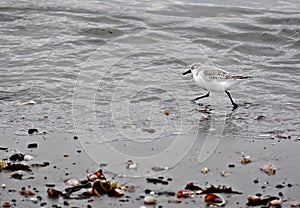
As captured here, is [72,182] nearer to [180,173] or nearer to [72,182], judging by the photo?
[72,182]

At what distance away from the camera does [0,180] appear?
19.5ft

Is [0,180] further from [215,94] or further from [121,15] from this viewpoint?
[121,15]

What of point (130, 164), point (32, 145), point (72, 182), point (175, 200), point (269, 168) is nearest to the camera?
point (175, 200)

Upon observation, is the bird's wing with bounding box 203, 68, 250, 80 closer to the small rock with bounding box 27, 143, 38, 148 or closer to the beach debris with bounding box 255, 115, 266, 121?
the beach debris with bounding box 255, 115, 266, 121

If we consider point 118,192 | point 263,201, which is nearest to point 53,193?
point 118,192

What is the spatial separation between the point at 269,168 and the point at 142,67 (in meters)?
5.39

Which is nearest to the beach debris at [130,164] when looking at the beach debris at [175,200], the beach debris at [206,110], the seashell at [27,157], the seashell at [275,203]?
the beach debris at [175,200]

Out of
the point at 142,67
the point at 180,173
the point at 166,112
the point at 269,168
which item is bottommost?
the point at 180,173

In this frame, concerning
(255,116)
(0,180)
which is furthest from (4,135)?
(255,116)

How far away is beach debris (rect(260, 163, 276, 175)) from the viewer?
6301 mm

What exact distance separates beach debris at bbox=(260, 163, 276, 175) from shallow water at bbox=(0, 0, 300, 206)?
3.79 feet

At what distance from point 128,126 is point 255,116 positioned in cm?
190

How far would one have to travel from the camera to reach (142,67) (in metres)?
11.4

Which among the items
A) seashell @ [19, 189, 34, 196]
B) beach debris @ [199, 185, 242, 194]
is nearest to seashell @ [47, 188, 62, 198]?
seashell @ [19, 189, 34, 196]
